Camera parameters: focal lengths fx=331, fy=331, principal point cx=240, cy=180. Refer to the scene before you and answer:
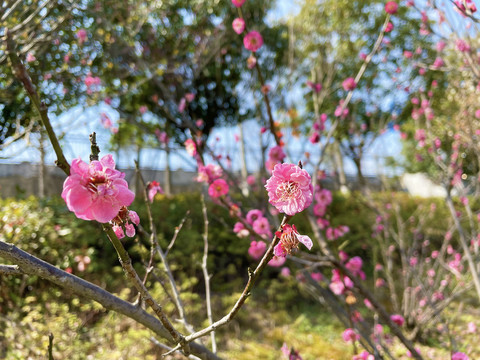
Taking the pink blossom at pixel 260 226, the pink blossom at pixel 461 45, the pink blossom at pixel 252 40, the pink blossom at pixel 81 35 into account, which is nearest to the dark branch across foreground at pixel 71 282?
the pink blossom at pixel 260 226

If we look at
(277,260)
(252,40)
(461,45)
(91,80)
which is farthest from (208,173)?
(91,80)

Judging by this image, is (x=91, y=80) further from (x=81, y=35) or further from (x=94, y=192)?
(x=94, y=192)

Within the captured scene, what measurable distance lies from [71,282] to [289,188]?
0.50m

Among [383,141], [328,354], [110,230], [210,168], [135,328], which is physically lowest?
[328,354]

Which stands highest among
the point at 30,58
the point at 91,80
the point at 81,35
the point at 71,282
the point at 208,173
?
the point at 81,35

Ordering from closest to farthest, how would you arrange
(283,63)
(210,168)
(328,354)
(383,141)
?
(210,168) → (328,354) → (383,141) → (283,63)

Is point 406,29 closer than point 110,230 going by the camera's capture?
No

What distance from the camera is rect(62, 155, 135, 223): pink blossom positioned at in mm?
505

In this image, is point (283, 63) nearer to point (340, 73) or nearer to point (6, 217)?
point (340, 73)

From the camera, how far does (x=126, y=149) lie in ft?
27.0

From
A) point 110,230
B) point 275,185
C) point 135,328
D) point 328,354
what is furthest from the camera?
point 328,354

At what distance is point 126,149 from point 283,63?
435 centimetres

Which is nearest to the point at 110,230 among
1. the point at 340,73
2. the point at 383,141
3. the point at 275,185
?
the point at 275,185

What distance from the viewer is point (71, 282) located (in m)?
0.70
